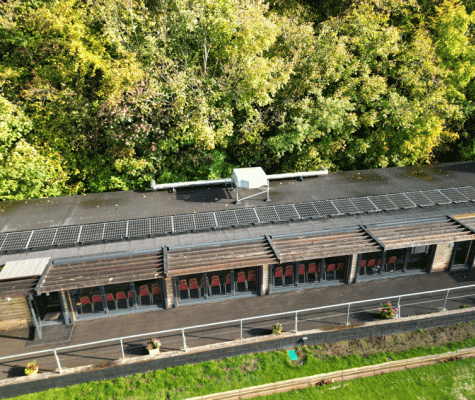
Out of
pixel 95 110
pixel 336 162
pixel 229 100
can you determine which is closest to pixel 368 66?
pixel 336 162

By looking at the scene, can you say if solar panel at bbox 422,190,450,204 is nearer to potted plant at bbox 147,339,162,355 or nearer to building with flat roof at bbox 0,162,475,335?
building with flat roof at bbox 0,162,475,335

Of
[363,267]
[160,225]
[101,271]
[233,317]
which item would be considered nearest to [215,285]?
[233,317]

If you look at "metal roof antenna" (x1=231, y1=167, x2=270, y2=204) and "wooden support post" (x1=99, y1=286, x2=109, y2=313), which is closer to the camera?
"wooden support post" (x1=99, y1=286, x2=109, y2=313)

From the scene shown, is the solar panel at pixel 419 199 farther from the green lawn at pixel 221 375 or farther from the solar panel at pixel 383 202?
the green lawn at pixel 221 375

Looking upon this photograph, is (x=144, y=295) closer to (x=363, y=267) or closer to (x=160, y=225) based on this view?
(x=160, y=225)

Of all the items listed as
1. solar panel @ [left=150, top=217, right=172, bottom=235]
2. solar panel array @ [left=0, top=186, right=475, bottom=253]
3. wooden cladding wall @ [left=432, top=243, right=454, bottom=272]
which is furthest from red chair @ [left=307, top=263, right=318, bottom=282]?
solar panel @ [left=150, top=217, right=172, bottom=235]

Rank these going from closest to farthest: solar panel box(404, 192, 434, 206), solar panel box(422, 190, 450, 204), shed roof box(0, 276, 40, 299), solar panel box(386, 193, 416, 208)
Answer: shed roof box(0, 276, 40, 299) → solar panel box(386, 193, 416, 208) → solar panel box(404, 192, 434, 206) → solar panel box(422, 190, 450, 204)
